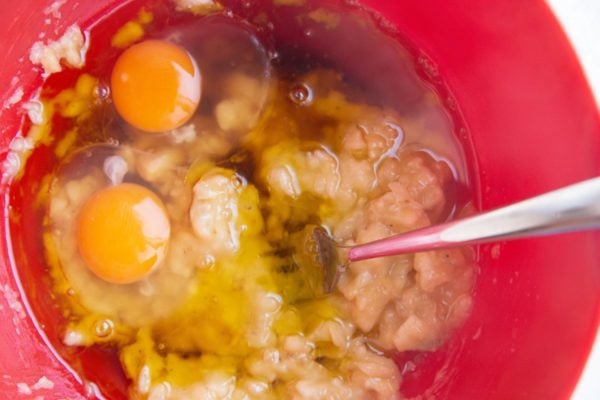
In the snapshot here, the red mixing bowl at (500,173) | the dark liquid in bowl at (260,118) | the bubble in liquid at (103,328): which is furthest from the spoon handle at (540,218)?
the bubble in liquid at (103,328)

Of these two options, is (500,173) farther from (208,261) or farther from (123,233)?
(123,233)

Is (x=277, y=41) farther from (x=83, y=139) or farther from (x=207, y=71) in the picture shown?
(x=83, y=139)

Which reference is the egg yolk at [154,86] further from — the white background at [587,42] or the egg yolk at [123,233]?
the white background at [587,42]

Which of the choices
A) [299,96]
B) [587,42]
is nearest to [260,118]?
[299,96]

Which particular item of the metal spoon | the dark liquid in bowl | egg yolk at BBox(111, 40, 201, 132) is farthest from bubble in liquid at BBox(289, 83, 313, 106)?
the metal spoon

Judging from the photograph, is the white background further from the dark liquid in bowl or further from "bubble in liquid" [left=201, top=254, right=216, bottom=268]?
"bubble in liquid" [left=201, top=254, right=216, bottom=268]

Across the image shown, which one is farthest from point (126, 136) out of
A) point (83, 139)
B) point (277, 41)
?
point (277, 41)
